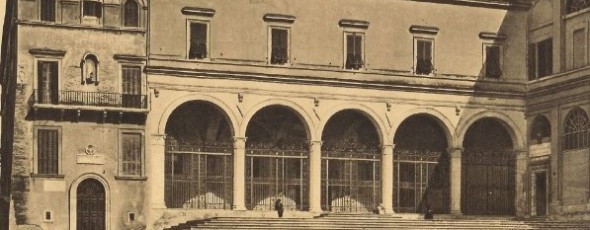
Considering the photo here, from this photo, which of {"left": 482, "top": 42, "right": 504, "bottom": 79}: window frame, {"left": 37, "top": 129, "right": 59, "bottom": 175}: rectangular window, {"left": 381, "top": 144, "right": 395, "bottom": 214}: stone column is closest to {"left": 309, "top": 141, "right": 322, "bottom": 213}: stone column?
{"left": 381, "top": 144, "right": 395, "bottom": 214}: stone column

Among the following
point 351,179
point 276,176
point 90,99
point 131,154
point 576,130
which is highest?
point 90,99

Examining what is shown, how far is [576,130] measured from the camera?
45.1 metres

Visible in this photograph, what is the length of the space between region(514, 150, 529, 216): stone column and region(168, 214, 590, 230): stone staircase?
4280mm

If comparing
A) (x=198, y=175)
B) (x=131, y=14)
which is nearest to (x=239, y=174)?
(x=198, y=175)

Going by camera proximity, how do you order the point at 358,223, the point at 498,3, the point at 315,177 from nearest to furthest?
the point at 358,223
the point at 315,177
the point at 498,3

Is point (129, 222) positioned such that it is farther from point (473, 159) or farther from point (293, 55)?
point (473, 159)

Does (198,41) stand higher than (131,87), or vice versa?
(198,41)

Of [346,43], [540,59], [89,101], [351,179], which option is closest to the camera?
[89,101]

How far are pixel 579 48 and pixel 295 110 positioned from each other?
10854 mm

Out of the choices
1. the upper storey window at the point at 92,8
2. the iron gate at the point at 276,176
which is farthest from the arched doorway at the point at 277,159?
the upper storey window at the point at 92,8

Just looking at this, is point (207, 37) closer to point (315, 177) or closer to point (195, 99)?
point (195, 99)

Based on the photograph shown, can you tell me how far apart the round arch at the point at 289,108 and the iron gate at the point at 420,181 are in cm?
400

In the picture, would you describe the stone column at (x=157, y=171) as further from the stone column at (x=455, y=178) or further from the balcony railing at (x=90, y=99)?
the stone column at (x=455, y=178)

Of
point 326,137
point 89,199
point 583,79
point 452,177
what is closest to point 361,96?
point 326,137
